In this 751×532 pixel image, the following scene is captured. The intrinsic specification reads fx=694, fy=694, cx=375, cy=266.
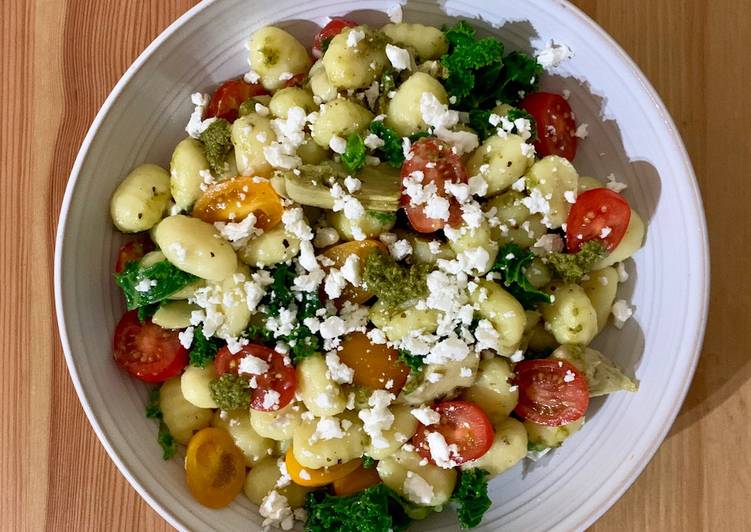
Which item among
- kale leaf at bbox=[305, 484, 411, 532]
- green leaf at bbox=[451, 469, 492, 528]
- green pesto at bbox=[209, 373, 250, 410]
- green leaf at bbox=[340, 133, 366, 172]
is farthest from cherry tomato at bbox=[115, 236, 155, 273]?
green leaf at bbox=[451, 469, 492, 528]

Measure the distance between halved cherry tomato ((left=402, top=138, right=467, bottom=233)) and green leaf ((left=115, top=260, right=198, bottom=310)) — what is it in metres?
0.39

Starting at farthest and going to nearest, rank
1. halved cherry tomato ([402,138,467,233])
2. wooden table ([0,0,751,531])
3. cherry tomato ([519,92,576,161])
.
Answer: wooden table ([0,0,751,531]), cherry tomato ([519,92,576,161]), halved cherry tomato ([402,138,467,233])

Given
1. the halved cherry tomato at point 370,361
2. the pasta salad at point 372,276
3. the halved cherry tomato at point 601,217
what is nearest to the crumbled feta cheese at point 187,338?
the pasta salad at point 372,276

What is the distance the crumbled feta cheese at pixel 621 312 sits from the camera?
1248mm

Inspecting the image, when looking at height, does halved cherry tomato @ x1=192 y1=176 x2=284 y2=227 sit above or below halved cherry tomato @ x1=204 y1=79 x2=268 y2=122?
below

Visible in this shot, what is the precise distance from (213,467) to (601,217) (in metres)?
0.79

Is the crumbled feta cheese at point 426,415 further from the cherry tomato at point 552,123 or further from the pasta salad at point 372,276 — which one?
the cherry tomato at point 552,123

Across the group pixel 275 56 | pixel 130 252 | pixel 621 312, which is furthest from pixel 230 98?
pixel 621 312

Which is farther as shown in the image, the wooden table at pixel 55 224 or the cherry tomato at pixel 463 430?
the wooden table at pixel 55 224

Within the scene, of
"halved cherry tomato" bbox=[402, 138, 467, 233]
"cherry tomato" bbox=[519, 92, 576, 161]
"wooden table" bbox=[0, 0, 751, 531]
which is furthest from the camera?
"wooden table" bbox=[0, 0, 751, 531]

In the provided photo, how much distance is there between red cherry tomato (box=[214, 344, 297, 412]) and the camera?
1.15m

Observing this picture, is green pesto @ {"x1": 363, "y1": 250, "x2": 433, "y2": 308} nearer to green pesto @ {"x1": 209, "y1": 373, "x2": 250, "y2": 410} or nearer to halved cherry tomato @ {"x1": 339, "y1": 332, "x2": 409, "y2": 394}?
halved cherry tomato @ {"x1": 339, "y1": 332, "x2": 409, "y2": 394}

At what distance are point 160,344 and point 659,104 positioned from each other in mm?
940

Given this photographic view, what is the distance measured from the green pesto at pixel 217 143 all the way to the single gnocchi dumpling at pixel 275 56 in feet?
0.40
